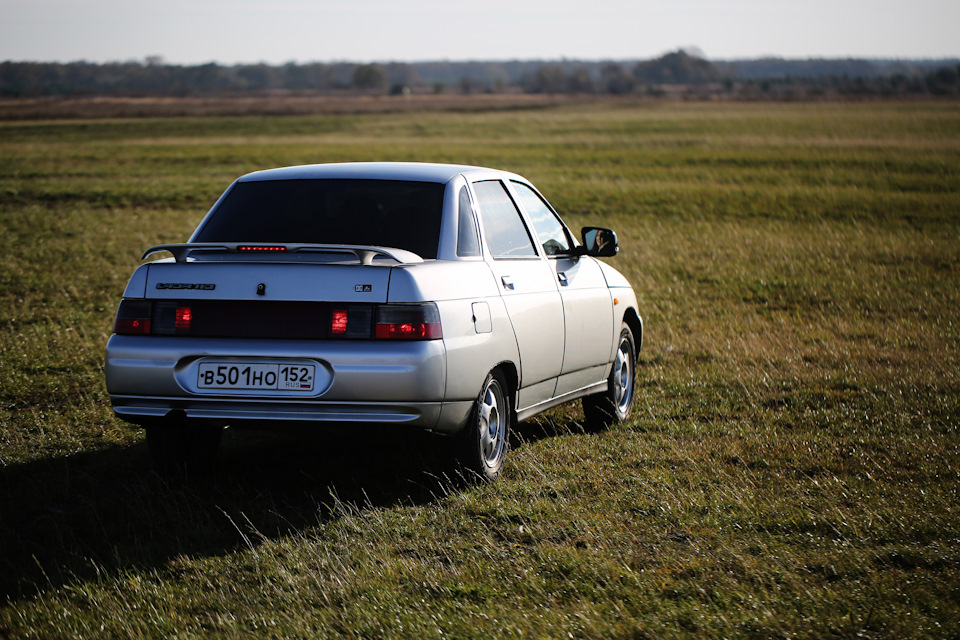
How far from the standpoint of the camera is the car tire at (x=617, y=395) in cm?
783

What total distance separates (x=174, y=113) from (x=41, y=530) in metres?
74.3

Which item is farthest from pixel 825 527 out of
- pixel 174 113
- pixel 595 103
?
pixel 595 103

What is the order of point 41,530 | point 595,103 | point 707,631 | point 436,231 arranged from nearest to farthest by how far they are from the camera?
point 707,631 → point 41,530 → point 436,231 → point 595,103

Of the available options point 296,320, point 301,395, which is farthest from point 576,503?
point 296,320

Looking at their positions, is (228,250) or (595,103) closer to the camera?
(228,250)

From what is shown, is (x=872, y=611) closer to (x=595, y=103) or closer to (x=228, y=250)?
(x=228, y=250)

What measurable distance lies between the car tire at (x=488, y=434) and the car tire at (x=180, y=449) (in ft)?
4.84

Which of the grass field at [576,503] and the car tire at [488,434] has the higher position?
the car tire at [488,434]

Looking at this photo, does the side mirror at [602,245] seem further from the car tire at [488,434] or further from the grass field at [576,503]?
the car tire at [488,434]

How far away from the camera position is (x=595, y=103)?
94938mm

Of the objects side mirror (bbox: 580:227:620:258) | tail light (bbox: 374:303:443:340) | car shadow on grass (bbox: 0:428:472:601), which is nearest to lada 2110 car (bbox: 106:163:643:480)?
tail light (bbox: 374:303:443:340)

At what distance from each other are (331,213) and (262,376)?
128 cm

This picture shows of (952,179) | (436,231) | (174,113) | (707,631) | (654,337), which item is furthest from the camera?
(174,113)

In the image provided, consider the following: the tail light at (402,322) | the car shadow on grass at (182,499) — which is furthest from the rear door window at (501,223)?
the car shadow on grass at (182,499)
